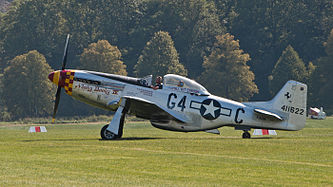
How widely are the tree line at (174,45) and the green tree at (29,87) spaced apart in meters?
0.13

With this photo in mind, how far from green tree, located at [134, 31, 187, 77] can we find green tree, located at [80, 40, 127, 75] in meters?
2.91

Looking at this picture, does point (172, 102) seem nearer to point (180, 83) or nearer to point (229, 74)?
point (180, 83)

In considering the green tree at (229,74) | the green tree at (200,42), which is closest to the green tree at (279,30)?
the green tree at (200,42)

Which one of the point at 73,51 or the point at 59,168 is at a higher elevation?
the point at 73,51

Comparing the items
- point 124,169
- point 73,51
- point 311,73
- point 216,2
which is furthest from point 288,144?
point 216,2

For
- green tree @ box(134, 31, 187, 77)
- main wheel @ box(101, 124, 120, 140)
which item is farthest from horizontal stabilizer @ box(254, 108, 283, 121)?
green tree @ box(134, 31, 187, 77)

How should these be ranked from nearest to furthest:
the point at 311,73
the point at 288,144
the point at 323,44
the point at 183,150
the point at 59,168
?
the point at 59,168 → the point at 183,150 → the point at 288,144 → the point at 311,73 → the point at 323,44

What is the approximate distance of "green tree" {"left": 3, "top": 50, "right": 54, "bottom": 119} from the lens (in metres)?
89.3

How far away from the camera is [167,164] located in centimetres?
1820

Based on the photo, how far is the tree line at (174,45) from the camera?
92.2m

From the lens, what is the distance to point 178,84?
27.7m

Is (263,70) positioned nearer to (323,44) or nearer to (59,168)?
(323,44)

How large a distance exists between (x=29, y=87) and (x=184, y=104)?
65.1 metres

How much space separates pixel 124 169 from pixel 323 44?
86894 mm
